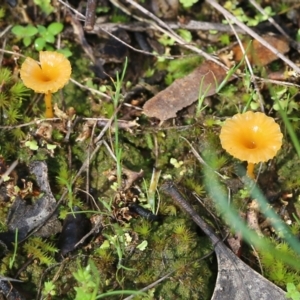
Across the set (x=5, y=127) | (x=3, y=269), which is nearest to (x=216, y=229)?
(x=3, y=269)

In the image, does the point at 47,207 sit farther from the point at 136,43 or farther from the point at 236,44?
the point at 236,44

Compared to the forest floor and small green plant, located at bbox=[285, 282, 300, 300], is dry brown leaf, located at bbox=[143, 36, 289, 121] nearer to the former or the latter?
the forest floor

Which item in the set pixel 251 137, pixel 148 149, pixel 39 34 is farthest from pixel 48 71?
pixel 251 137

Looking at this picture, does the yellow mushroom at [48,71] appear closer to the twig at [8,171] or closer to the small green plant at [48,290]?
the twig at [8,171]

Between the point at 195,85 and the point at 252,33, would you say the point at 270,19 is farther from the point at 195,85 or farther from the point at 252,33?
the point at 195,85

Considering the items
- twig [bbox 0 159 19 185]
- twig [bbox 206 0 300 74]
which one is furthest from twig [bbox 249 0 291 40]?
twig [bbox 0 159 19 185]

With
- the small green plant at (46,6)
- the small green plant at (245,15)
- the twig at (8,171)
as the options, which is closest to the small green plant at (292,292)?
the twig at (8,171)
